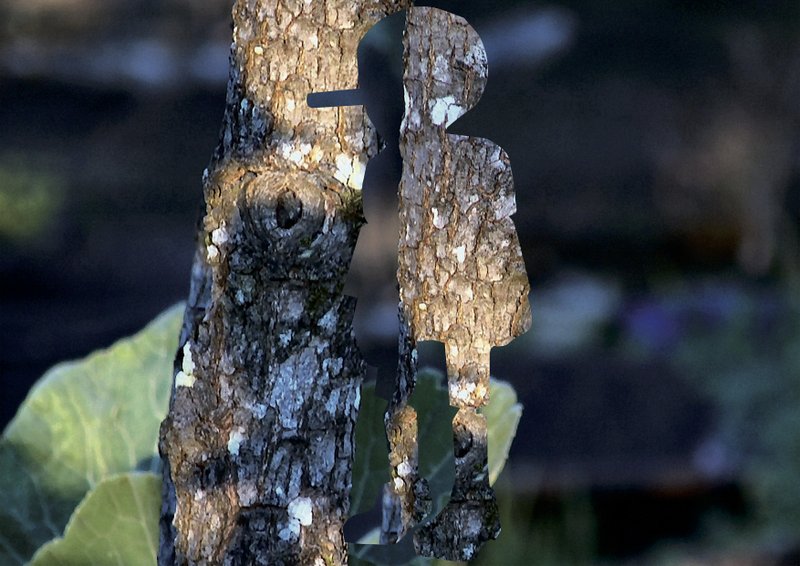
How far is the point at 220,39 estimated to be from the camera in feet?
4.60

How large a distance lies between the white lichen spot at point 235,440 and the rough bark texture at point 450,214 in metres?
0.05

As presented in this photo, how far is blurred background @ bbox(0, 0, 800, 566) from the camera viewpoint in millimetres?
1367

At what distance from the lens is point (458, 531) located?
0.34 m

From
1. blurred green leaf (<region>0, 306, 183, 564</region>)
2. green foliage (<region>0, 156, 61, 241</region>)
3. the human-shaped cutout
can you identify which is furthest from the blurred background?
the human-shaped cutout

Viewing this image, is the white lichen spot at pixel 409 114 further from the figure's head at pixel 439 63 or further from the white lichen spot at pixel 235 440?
the white lichen spot at pixel 235 440

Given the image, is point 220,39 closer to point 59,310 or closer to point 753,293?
point 59,310

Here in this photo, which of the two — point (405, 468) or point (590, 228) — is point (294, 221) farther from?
point (590, 228)

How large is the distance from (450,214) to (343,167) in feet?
0.13

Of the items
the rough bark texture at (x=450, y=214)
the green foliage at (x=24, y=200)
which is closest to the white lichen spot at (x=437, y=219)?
the rough bark texture at (x=450, y=214)

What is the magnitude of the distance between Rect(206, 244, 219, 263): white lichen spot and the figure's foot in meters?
0.12

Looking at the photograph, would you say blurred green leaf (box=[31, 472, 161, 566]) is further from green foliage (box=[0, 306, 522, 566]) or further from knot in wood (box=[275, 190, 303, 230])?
knot in wood (box=[275, 190, 303, 230])

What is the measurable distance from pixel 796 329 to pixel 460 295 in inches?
50.1

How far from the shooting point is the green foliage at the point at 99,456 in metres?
0.37

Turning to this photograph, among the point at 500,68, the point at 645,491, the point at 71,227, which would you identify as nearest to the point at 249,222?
the point at 71,227
